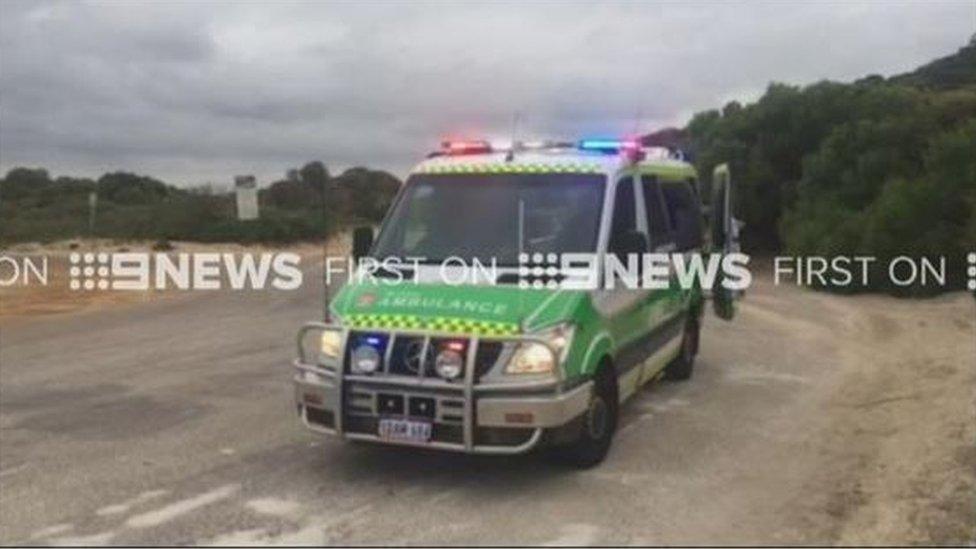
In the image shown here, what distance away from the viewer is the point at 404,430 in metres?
7.03

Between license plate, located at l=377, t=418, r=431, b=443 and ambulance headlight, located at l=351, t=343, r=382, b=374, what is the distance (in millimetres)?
343

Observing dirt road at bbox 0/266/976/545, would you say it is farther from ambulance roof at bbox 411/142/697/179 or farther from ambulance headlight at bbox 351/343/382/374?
ambulance roof at bbox 411/142/697/179

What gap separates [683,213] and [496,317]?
14.1ft

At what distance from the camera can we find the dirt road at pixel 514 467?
6.46 metres

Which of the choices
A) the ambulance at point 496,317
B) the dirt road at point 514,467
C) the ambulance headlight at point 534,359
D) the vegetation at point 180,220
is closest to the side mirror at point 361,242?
the ambulance at point 496,317

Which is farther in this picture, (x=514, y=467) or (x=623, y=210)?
(x=623, y=210)

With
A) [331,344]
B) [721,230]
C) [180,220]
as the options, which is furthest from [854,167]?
[180,220]

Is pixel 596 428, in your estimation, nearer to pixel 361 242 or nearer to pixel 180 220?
pixel 361 242

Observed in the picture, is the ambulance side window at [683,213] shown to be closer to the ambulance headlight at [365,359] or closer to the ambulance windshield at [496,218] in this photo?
the ambulance windshield at [496,218]

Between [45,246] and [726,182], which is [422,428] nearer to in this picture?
[726,182]

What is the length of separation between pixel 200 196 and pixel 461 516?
184 feet

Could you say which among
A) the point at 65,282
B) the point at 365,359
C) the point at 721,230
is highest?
the point at 721,230

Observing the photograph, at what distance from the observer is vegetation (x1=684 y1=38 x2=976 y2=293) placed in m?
21.3

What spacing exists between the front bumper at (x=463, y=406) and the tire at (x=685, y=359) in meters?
4.27
